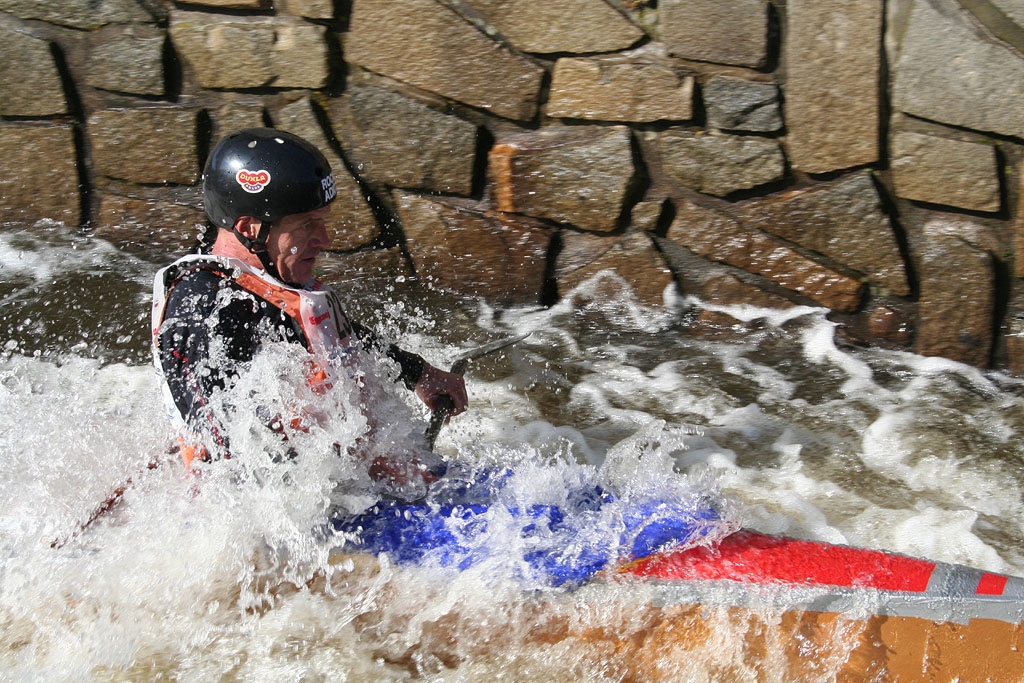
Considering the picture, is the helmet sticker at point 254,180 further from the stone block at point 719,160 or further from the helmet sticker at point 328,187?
the stone block at point 719,160

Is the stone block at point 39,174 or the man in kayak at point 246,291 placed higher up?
the man in kayak at point 246,291

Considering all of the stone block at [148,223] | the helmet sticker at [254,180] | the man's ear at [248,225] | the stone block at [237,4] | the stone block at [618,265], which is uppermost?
the helmet sticker at [254,180]

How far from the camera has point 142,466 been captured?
243cm

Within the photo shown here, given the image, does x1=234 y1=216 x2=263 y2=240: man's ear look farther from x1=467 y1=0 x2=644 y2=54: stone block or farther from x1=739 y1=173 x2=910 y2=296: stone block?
x1=739 y1=173 x2=910 y2=296: stone block

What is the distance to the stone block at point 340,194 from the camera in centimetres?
367

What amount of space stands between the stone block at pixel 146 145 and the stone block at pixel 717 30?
1.88m

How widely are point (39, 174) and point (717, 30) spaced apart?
2.72 m

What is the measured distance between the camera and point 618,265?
12.2ft

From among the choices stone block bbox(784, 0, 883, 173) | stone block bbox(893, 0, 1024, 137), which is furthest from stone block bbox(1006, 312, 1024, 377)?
stone block bbox(784, 0, 883, 173)

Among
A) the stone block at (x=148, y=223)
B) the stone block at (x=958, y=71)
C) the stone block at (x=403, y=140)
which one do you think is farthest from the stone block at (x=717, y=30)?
the stone block at (x=148, y=223)

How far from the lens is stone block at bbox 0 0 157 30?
11.9ft

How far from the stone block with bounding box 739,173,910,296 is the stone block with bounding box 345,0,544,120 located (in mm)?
982

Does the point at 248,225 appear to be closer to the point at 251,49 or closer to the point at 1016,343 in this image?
the point at 251,49

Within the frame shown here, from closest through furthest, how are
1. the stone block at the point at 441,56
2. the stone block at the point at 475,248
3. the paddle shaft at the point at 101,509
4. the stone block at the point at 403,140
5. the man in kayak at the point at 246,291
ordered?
the man in kayak at the point at 246,291 → the paddle shaft at the point at 101,509 → the stone block at the point at 441,56 → the stone block at the point at 403,140 → the stone block at the point at 475,248
